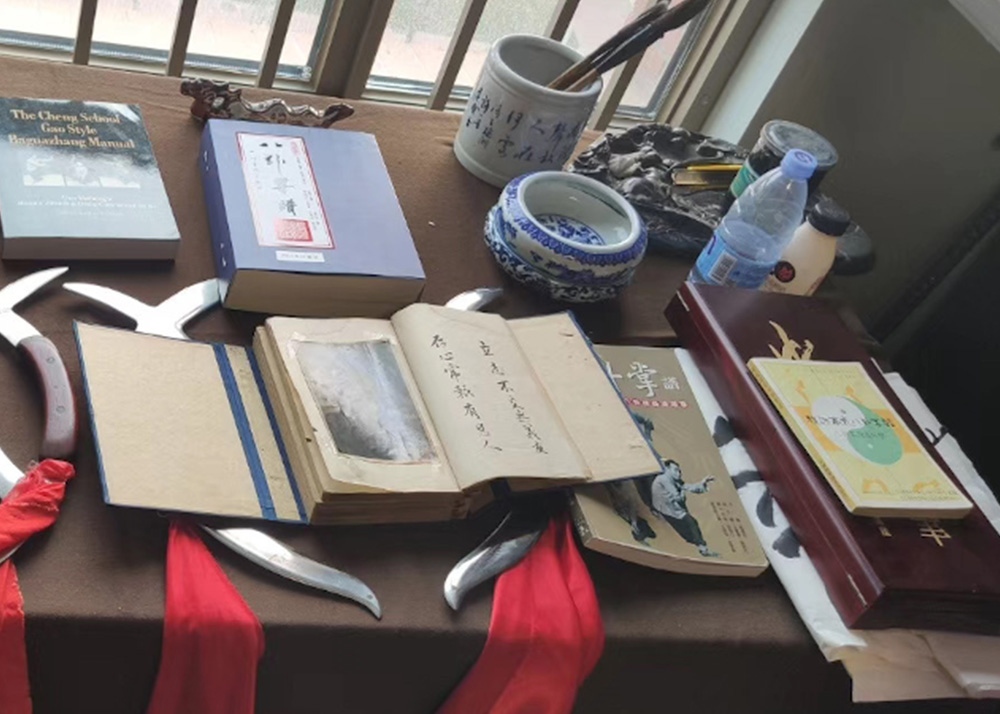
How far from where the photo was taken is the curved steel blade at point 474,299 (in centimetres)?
90

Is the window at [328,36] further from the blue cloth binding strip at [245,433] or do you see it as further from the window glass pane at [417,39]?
the blue cloth binding strip at [245,433]

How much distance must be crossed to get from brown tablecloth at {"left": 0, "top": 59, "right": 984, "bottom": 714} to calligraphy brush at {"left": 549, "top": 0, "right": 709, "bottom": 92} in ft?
0.85

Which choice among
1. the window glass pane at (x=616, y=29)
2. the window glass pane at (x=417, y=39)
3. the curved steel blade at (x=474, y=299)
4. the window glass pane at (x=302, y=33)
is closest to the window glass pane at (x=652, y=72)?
the window glass pane at (x=616, y=29)

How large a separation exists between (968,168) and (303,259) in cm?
105

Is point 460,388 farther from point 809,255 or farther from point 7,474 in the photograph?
point 809,255

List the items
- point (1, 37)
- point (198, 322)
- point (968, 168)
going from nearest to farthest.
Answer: point (198, 322), point (1, 37), point (968, 168)

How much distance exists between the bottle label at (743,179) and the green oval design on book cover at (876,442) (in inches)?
13.3

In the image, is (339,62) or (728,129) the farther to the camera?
(728,129)

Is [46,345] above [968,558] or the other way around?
the other way around

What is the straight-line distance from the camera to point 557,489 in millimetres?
745

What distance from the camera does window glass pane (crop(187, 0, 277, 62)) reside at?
55.1 inches

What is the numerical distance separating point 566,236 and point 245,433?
0.41 m

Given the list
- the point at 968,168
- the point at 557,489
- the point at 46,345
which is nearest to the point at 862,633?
the point at 557,489

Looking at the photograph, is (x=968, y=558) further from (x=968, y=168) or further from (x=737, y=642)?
(x=968, y=168)
